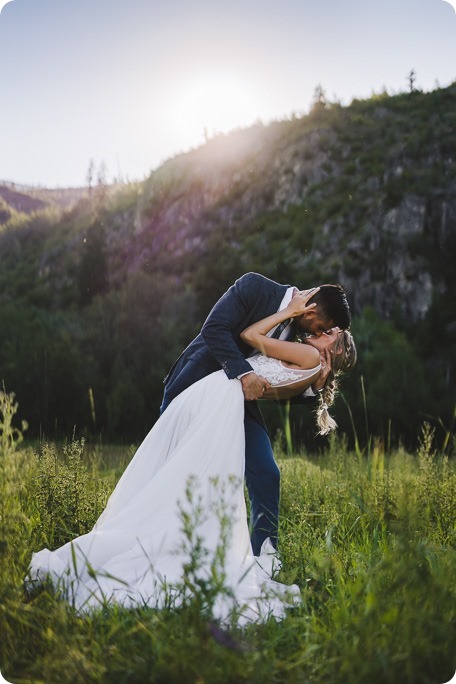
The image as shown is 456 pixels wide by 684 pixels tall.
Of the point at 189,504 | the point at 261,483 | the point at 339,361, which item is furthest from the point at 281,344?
the point at 189,504

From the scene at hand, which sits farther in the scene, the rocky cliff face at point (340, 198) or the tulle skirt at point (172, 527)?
the rocky cliff face at point (340, 198)

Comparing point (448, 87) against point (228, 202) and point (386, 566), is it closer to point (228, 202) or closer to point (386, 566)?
point (228, 202)

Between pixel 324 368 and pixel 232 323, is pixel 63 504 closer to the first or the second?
pixel 232 323

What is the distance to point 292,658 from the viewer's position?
2.17 meters

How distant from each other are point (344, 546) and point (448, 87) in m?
25.6

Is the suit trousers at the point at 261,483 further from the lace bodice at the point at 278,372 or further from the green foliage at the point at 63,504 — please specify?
the green foliage at the point at 63,504

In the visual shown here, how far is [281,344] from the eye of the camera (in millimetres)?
3191

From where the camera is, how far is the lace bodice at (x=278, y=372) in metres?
3.17

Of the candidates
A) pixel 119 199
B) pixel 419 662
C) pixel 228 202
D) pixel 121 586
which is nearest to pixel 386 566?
pixel 419 662

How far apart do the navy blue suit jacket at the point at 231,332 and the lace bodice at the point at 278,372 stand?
83 mm

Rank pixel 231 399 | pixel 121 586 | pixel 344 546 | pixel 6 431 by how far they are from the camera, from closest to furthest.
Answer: pixel 6 431, pixel 121 586, pixel 231 399, pixel 344 546

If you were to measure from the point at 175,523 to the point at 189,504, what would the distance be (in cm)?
12

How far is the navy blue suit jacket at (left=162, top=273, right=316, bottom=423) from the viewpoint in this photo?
3168 millimetres

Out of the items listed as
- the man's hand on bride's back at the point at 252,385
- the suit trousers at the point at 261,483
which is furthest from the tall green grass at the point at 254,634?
the man's hand on bride's back at the point at 252,385
